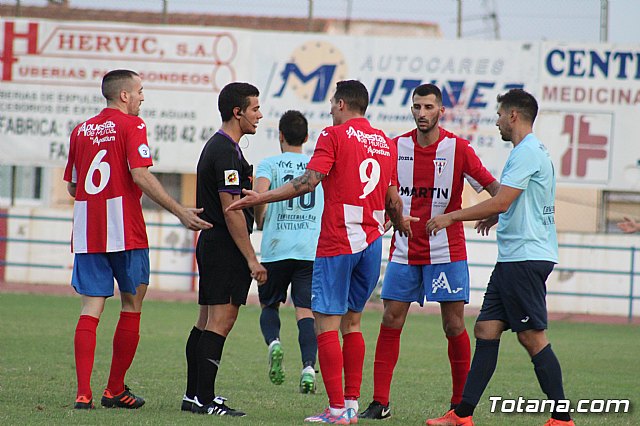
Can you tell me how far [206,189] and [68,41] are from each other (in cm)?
1233

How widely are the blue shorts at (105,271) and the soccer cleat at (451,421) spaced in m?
2.17

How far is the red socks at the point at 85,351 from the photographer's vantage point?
6.48 meters

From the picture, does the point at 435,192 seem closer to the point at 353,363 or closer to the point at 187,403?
the point at 353,363

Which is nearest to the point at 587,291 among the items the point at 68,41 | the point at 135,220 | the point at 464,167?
the point at 68,41

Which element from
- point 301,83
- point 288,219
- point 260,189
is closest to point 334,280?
point 260,189

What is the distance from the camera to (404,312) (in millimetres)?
6891

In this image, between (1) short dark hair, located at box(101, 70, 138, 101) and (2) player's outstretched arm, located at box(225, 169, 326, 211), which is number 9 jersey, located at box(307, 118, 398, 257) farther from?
(1) short dark hair, located at box(101, 70, 138, 101)

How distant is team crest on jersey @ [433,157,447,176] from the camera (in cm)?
688

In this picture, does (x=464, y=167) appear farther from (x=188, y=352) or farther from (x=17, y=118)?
(x=17, y=118)

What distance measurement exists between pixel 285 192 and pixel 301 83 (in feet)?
37.8

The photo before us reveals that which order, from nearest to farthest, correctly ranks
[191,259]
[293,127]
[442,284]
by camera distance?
[442,284] < [293,127] < [191,259]

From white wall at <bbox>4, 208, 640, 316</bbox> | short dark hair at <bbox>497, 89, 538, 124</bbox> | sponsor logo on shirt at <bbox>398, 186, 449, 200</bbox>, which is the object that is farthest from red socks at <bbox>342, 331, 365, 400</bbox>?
white wall at <bbox>4, 208, 640, 316</bbox>

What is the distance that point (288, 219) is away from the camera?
27.9 feet

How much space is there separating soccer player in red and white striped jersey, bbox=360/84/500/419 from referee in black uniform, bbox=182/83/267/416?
3.52ft
